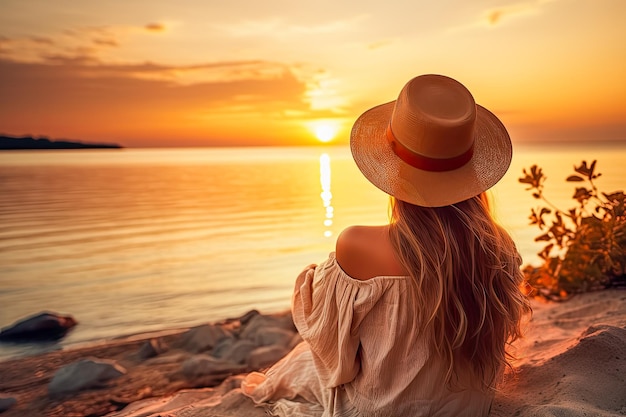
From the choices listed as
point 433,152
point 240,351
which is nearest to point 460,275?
point 433,152

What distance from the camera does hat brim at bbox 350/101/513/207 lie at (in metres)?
2.02

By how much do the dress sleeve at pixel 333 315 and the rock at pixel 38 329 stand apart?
3838 mm

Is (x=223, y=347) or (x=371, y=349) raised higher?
(x=371, y=349)

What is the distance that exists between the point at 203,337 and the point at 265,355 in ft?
2.22

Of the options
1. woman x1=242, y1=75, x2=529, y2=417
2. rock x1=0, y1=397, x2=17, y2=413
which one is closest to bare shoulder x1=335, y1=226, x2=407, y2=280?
woman x1=242, y1=75, x2=529, y2=417

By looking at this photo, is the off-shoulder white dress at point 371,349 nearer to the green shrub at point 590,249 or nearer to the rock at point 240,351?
the rock at point 240,351

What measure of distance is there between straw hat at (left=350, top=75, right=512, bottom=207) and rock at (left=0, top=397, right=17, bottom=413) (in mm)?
3030

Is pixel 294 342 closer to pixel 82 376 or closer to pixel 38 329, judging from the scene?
pixel 82 376

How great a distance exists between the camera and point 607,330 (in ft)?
9.31

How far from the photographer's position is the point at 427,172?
6.77ft

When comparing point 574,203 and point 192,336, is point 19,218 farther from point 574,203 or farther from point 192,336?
point 574,203

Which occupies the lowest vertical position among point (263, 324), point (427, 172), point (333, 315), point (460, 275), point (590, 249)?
point (263, 324)

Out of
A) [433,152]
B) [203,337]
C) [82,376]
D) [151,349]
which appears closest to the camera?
[433,152]

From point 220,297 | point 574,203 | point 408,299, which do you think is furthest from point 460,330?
point 574,203
